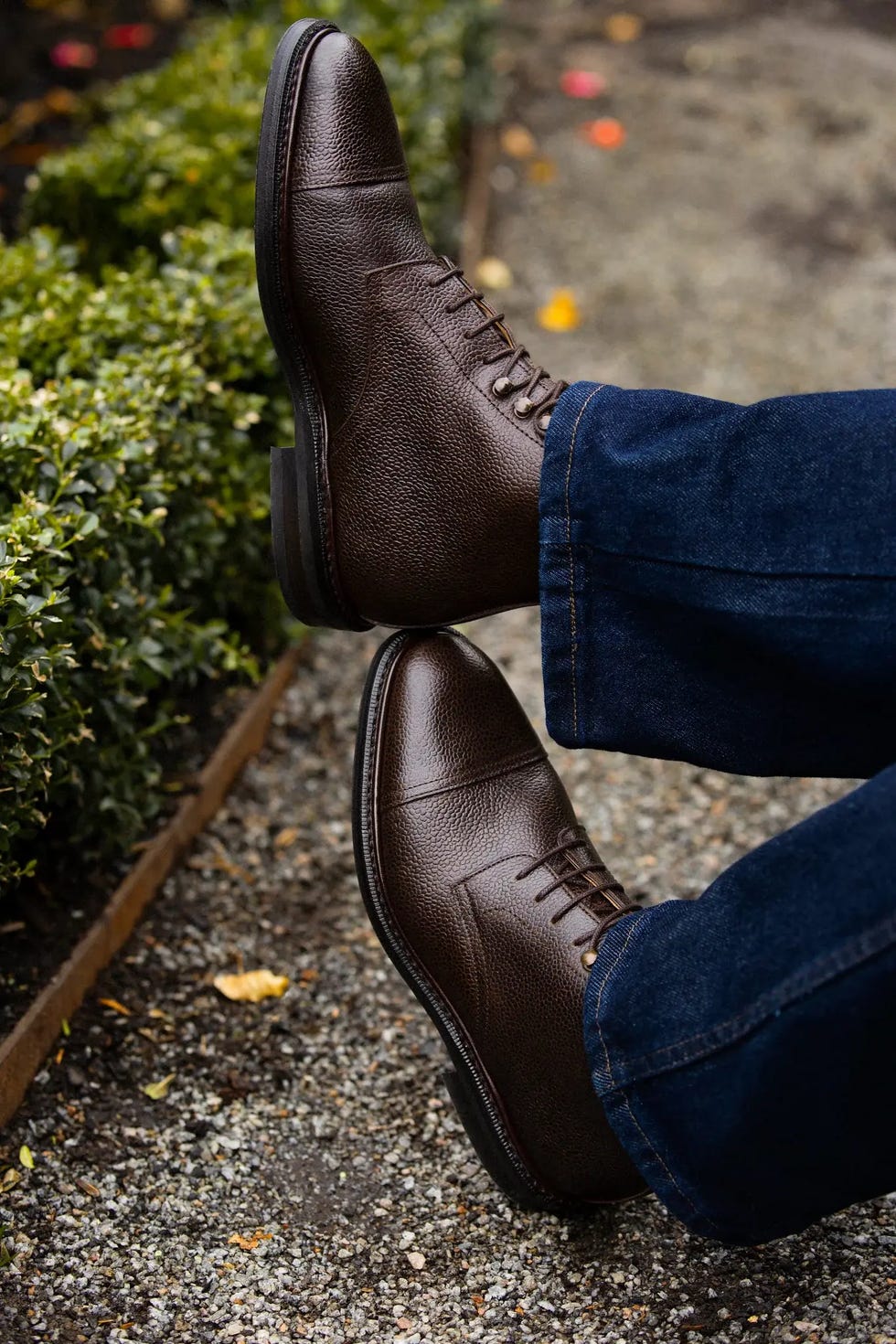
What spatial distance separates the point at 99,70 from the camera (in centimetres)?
435

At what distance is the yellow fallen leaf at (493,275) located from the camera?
4117mm

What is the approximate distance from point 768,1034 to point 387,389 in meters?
0.94

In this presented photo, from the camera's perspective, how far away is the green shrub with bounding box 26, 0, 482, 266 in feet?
8.82

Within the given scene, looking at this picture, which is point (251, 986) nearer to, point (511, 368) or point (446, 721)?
point (446, 721)

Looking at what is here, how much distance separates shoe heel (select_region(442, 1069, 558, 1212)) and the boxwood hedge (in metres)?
0.60

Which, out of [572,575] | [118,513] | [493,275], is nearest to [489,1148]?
[572,575]

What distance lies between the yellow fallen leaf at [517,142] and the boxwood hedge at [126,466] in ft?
7.23

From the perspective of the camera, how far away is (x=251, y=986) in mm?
1941

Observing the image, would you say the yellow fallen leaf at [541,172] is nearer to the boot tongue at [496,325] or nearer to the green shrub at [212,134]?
the green shrub at [212,134]

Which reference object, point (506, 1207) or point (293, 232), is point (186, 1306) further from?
point (293, 232)

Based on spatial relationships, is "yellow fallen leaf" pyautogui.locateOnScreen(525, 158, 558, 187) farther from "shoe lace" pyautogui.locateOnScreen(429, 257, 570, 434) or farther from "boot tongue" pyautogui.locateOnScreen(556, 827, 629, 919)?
"boot tongue" pyautogui.locateOnScreen(556, 827, 629, 919)

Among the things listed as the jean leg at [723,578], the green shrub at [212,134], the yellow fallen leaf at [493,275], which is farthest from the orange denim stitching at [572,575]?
the yellow fallen leaf at [493,275]

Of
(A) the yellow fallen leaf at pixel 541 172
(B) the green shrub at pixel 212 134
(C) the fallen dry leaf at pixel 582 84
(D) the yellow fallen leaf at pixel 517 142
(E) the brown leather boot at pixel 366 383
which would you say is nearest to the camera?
(E) the brown leather boot at pixel 366 383

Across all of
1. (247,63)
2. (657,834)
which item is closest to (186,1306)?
(657,834)
